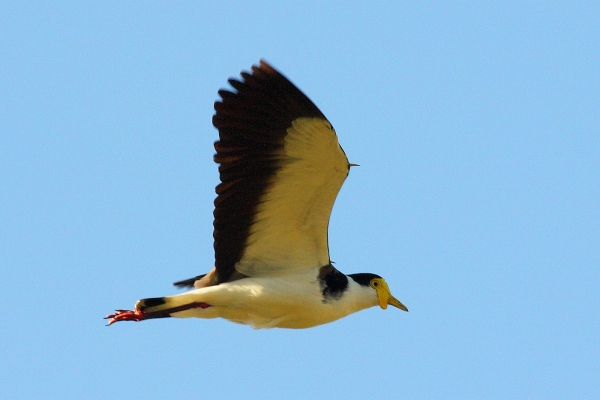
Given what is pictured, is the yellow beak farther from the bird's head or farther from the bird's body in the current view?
the bird's body

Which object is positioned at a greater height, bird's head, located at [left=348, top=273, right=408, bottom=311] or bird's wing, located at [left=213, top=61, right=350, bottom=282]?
bird's wing, located at [left=213, top=61, right=350, bottom=282]

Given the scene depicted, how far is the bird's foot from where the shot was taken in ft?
43.9

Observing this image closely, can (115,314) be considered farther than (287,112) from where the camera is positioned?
Yes

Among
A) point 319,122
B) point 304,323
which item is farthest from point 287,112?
point 304,323

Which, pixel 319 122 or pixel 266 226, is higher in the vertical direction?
pixel 319 122

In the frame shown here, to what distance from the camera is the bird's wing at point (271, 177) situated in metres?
12.6

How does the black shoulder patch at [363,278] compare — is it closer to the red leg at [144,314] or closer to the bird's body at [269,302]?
the bird's body at [269,302]

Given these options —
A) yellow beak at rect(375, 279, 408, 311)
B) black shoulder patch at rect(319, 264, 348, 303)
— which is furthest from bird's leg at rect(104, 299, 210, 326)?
yellow beak at rect(375, 279, 408, 311)

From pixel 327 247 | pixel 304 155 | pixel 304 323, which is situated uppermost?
pixel 304 155

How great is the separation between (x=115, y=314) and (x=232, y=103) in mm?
3167

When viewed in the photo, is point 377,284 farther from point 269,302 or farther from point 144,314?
point 144,314

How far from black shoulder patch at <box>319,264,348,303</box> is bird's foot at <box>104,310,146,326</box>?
2.30 meters

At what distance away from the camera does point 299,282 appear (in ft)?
44.9

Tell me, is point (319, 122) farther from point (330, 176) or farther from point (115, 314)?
point (115, 314)
